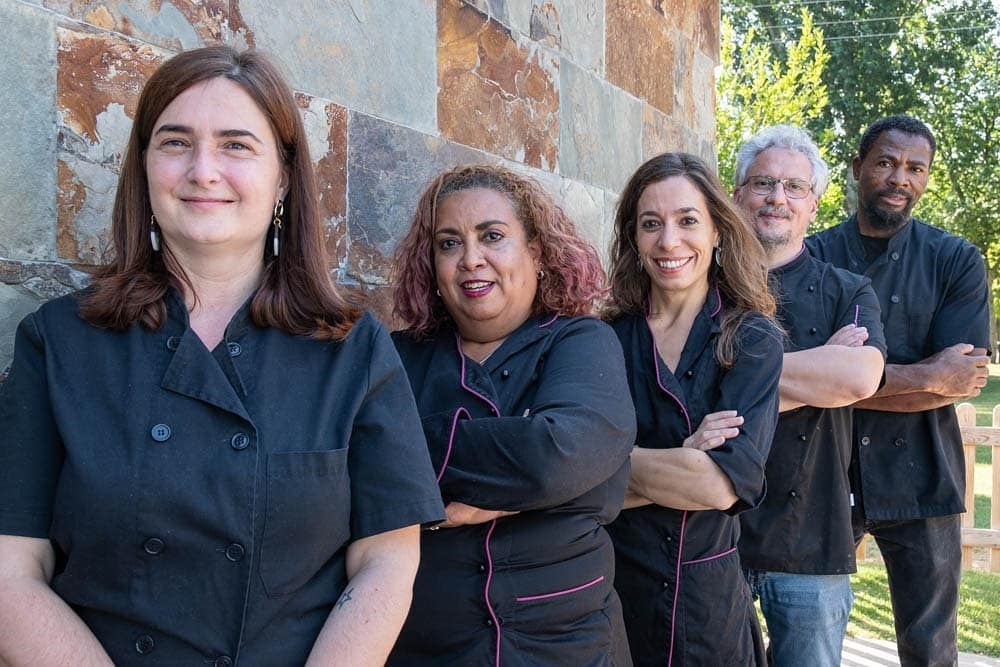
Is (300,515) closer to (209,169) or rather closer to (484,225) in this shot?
(209,169)

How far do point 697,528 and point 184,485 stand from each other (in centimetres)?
161

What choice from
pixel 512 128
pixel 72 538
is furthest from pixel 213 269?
pixel 512 128

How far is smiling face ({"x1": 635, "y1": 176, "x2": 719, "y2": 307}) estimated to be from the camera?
3.08 metres

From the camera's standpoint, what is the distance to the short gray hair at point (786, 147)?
12.6 feet

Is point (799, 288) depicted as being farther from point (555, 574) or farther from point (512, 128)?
point (555, 574)

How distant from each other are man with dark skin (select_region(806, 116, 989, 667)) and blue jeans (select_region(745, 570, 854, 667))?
52 cm

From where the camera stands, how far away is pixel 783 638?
11.2 ft

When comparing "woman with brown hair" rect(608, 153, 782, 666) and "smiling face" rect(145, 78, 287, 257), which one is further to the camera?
"woman with brown hair" rect(608, 153, 782, 666)

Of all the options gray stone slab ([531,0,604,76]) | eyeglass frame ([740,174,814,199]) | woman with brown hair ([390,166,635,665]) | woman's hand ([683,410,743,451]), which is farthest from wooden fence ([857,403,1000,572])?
woman with brown hair ([390,166,635,665])

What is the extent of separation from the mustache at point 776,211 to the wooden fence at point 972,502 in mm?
4977

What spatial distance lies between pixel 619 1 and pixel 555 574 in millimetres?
3014

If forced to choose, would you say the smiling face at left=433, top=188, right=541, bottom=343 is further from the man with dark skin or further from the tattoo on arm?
the man with dark skin

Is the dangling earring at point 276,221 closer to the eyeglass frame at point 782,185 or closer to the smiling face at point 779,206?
the smiling face at point 779,206

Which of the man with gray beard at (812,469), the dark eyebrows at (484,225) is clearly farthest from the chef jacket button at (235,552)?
the man with gray beard at (812,469)
